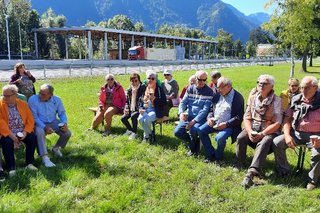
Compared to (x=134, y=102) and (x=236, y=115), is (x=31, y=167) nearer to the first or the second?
(x=134, y=102)

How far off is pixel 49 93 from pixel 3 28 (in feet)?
194

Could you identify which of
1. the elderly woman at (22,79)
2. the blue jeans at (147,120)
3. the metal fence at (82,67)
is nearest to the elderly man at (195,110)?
the blue jeans at (147,120)

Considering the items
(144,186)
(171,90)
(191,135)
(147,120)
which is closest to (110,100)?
(147,120)

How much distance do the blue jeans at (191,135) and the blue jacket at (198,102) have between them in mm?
172

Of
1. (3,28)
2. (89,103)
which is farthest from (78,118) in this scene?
(3,28)

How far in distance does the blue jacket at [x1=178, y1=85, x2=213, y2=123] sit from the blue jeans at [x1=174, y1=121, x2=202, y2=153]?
6.8 inches

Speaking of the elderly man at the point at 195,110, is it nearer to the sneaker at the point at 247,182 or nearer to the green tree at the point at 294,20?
the sneaker at the point at 247,182

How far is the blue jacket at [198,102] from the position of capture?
6578 mm

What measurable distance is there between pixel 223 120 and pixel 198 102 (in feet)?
2.42

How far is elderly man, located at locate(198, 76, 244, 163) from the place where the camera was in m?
6.08

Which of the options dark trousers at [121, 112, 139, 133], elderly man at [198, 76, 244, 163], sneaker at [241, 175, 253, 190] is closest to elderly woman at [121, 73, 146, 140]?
dark trousers at [121, 112, 139, 133]

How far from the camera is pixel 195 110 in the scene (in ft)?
22.1

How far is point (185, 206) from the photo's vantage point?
454cm

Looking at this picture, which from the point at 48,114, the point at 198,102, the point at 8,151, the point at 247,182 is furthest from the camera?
the point at 198,102
